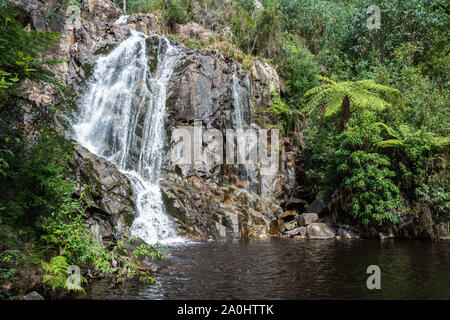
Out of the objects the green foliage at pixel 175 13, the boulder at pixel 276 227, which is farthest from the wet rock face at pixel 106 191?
the green foliage at pixel 175 13

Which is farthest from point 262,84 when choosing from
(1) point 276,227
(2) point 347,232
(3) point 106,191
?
(3) point 106,191

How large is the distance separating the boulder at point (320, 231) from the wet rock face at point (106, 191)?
6.83 meters

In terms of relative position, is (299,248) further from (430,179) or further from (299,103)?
(299,103)

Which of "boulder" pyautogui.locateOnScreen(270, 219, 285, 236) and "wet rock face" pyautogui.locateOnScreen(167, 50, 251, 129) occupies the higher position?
"wet rock face" pyautogui.locateOnScreen(167, 50, 251, 129)

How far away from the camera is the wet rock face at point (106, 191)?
8.83 meters

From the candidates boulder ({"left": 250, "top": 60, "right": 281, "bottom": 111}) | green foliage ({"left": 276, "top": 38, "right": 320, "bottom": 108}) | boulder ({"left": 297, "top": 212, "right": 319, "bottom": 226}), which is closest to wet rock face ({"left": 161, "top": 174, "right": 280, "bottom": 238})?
boulder ({"left": 297, "top": 212, "right": 319, "bottom": 226})

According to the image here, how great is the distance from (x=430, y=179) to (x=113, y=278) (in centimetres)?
1147

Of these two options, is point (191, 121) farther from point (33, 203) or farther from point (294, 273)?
point (33, 203)

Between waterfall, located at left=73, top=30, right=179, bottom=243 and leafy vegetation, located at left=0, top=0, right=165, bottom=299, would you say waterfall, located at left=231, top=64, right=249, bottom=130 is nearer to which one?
waterfall, located at left=73, top=30, right=179, bottom=243

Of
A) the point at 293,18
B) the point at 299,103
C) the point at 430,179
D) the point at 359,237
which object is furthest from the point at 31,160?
the point at 293,18

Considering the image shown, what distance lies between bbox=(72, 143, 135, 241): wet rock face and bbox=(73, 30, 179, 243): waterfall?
0.48 meters

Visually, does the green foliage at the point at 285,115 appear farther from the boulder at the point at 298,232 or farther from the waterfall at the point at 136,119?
the boulder at the point at 298,232

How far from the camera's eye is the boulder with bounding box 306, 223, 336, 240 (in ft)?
39.1

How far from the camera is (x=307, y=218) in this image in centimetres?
1303
